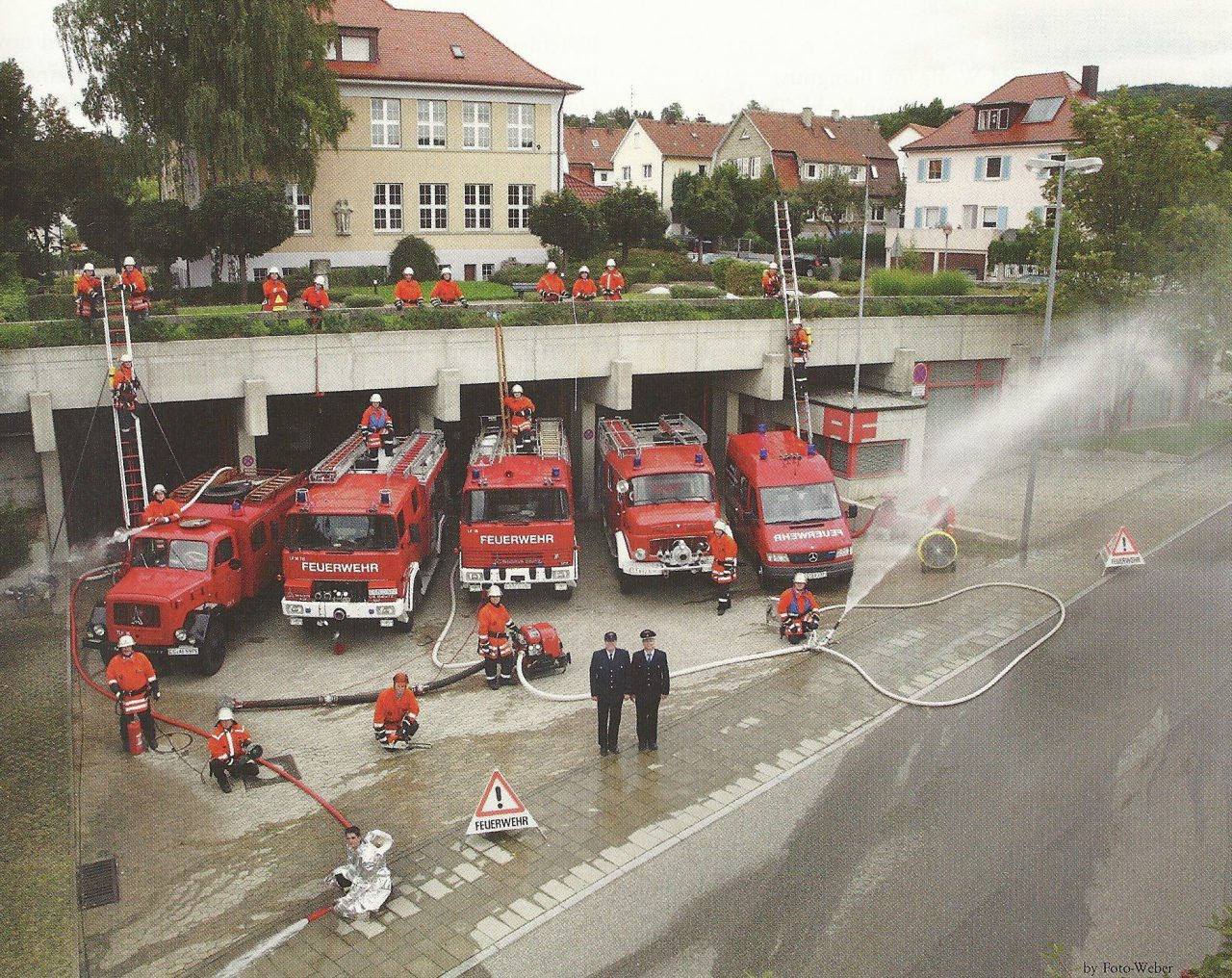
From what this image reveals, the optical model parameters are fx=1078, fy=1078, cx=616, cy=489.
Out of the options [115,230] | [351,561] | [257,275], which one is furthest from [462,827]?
[257,275]

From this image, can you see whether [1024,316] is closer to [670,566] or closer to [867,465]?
[867,465]

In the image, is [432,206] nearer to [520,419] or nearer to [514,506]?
[520,419]

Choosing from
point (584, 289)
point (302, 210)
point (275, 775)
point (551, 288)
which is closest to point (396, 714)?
point (275, 775)

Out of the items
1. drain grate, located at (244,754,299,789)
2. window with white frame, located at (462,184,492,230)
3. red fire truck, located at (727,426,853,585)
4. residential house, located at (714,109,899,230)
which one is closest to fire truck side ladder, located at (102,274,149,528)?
drain grate, located at (244,754,299,789)

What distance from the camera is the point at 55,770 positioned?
497 inches

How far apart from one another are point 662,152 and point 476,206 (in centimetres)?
3456

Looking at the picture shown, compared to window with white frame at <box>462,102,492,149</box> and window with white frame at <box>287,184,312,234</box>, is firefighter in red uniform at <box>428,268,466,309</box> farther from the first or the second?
window with white frame at <box>462,102,492,149</box>

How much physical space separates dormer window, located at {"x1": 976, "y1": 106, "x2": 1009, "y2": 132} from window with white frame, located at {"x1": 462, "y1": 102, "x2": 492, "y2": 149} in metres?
25.3

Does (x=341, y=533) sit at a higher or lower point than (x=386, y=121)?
lower

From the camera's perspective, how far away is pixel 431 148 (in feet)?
135

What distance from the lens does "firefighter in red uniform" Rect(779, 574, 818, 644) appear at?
15.7m

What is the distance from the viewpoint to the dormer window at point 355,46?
39.8m

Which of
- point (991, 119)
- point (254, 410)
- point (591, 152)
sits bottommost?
point (254, 410)

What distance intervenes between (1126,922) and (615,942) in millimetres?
4341
